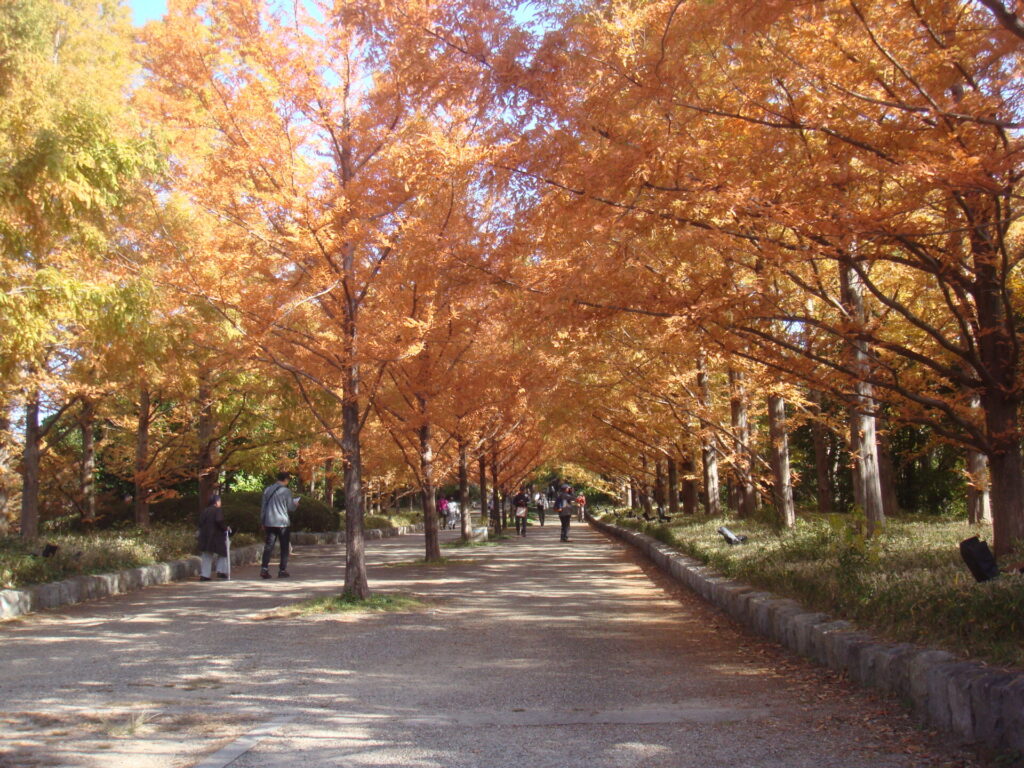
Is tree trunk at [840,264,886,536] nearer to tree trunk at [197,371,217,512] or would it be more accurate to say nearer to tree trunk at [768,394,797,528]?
tree trunk at [768,394,797,528]

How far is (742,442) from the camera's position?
49.9 feet

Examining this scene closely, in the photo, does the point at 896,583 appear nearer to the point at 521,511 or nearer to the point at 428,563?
the point at 428,563

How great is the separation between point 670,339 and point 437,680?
13.0 ft

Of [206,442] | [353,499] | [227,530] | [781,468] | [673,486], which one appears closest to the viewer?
[353,499]

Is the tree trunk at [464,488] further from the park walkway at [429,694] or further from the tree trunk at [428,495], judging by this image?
the park walkway at [429,694]

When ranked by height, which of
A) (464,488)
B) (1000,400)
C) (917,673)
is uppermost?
(1000,400)

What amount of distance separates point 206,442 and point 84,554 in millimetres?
8098

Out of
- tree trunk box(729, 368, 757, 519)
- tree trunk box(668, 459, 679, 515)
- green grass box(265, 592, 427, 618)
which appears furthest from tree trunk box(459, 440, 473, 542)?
green grass box(265, 592, 427, 618)

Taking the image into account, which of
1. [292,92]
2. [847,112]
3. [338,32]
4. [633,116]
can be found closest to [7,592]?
[292,92]

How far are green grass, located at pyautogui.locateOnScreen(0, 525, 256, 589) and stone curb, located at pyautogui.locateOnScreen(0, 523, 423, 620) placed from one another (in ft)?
0.79

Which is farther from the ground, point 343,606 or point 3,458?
point 3,458

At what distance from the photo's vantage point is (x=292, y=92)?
9.95 m

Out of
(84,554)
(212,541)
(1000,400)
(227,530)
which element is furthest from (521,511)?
(1000,400)

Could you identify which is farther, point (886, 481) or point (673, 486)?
point (673, 486)
